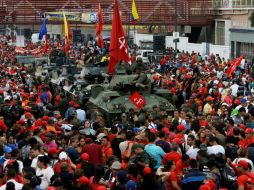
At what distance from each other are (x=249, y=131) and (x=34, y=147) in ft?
13.6

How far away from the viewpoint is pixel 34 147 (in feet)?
41.9

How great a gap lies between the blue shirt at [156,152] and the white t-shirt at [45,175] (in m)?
1.95

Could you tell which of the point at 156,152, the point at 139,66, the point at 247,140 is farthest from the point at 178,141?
the point at 139,66

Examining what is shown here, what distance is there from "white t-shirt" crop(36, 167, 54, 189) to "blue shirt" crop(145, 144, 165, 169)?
76.7 inches

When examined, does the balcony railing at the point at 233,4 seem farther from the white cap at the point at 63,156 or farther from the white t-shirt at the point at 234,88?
A: the white cap at the point at 63,156

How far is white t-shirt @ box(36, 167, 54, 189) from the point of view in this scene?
36.9 ft

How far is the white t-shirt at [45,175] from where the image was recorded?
11.2m

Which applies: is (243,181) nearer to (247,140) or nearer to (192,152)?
(192,152)

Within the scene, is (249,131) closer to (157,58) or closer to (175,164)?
(175,164)

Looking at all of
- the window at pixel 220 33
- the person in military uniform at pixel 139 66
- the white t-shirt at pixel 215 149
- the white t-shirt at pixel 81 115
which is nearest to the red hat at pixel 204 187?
the white t-shirt at pixel 215 149

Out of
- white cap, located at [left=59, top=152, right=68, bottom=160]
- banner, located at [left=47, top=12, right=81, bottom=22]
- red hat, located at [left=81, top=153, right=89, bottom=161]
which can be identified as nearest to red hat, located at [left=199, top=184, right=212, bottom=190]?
red hat, located at [left=81, top=153, right=89, bottom=161]

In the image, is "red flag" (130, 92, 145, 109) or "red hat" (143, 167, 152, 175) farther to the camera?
"red flag" (130, 92, 145, 109)

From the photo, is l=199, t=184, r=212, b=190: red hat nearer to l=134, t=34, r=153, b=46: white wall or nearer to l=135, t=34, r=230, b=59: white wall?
l=135, t=34, r=230, b=59: white wall

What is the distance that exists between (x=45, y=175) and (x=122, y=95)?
10.0 meters
